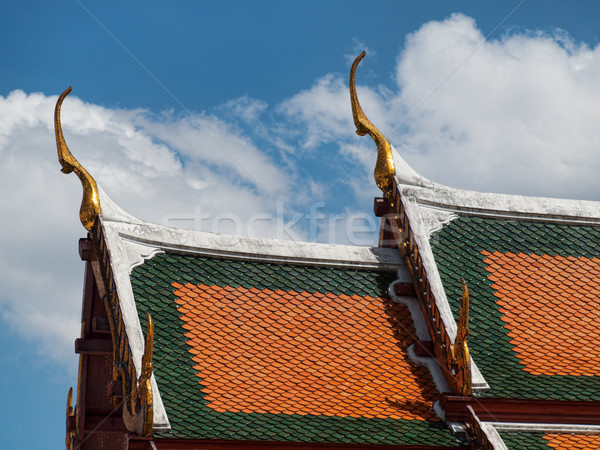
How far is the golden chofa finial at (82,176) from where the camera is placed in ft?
39.5

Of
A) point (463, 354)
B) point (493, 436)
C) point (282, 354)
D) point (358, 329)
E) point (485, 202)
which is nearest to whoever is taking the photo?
point (493, 436)

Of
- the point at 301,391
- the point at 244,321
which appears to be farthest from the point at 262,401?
the point at 244,321

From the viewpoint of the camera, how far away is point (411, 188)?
12961 millimetres

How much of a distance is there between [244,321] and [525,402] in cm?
325

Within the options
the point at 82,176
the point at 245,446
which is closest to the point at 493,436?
the point at 245,446

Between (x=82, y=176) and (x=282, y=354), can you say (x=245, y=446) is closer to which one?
(x=282, y=354)

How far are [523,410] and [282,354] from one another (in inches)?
105

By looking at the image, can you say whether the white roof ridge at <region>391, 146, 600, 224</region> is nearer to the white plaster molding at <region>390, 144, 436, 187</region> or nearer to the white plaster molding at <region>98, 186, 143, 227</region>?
the white plaster molding at <region>390, 144, 436, 187</region>

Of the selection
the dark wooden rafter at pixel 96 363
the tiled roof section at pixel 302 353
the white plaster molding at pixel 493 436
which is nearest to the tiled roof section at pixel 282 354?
the tiled roof section at pixel 302 353

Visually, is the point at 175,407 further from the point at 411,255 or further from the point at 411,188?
the point at 411,188

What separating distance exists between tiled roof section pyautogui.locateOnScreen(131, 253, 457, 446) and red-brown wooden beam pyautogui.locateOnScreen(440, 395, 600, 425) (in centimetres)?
29

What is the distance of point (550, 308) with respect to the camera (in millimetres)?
12141

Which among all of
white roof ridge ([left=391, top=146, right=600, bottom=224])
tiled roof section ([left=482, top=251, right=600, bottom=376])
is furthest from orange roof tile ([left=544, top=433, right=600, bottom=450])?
white roof ridge ([left=391, top=146, right=600, bottom=224])

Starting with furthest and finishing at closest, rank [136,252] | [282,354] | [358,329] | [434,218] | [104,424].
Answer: [434,218] < [104,424] < [136,252] < [358,329] < [282,354]
